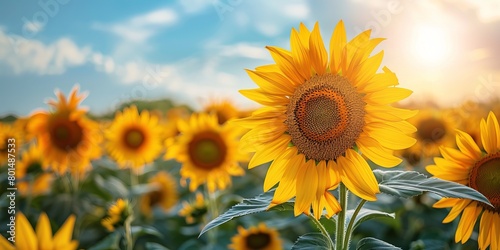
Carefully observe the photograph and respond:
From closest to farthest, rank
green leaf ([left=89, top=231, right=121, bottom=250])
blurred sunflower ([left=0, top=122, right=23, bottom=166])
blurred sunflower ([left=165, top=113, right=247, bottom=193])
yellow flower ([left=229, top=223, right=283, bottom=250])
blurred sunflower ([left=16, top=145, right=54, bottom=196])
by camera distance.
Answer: green leaf ([left=89, top=231, right=121, bottom=250]) < yellow flower ([left=229, top=223, right=283, bottom=250]) < blurred sunflower ([left=165, top=113, right=247, bottom=193]) < blurred sunflower ([left=16, top=145, right=54, bottom=196]) < blurred sunflower ([left=0, top=122, right=23, bottom=166])

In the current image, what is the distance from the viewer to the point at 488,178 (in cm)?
151

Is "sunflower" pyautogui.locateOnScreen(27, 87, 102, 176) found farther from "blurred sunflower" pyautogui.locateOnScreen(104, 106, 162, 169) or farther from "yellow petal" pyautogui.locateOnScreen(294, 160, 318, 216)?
"yellow petal" pyautogui.locateOnScreen(294, 160, 318, 216)

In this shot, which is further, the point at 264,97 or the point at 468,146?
the point at 468,146

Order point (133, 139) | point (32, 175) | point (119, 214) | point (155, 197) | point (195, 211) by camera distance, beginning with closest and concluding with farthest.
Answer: point (119, 214), point (195, 211), point (32, 175), point (133, 139), point (155, 197)

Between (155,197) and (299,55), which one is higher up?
(299,55)

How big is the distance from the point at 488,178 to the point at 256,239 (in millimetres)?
1250

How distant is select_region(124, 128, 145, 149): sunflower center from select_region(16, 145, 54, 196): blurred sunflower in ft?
1.67

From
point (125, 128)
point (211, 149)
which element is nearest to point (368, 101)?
point (211, 149)

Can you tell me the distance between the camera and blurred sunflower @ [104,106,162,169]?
3.58 metres

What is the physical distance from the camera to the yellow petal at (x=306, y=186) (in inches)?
51.1

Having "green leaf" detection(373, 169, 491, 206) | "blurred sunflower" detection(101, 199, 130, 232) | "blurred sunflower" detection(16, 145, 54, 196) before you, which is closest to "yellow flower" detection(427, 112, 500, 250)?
"green leaf" detection(373, 169, 491, 206)

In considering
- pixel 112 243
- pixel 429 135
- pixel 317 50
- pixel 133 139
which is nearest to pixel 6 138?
pixel 133 139

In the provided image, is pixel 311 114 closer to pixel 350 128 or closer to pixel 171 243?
pixel 350 128

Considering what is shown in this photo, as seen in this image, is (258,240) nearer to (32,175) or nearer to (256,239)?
(256,239)
